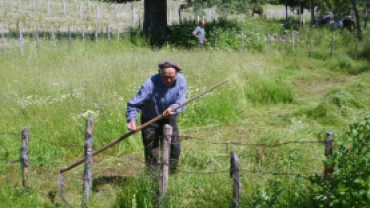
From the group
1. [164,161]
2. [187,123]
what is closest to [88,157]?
[164,161]

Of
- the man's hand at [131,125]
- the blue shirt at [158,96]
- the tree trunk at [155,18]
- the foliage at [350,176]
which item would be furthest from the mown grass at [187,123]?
the tree trunk at [155,18]

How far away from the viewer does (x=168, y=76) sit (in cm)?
534

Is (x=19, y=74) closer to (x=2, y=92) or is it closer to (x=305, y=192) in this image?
(x=2, y=92)

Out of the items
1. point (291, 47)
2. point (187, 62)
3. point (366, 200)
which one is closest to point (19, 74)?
point (187, 62)

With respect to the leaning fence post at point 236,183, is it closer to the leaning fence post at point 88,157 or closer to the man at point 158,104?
the man at point 158,104

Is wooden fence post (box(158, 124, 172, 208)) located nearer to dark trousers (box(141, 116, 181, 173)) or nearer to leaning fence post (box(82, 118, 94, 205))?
leaning fence post (box(82, 118, 94, 205))

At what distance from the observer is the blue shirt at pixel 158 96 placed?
5.46 m

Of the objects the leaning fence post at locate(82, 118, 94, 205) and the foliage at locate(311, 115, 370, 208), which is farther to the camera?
the leaning fence post at locate(82, 118, 94, 205)

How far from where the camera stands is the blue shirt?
17.9ft

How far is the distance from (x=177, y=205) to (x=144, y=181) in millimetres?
435

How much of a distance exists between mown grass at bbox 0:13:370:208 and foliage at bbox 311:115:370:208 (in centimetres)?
23

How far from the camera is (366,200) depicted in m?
3.78

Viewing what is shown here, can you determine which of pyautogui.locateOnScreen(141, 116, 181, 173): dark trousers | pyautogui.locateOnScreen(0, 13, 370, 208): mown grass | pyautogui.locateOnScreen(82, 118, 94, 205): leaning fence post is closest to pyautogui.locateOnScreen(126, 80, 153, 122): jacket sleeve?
pyautogui.locateOnScreen(141, 116, 181, 173): dark trousers

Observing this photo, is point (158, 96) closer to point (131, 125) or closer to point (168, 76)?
point (168, 76)
